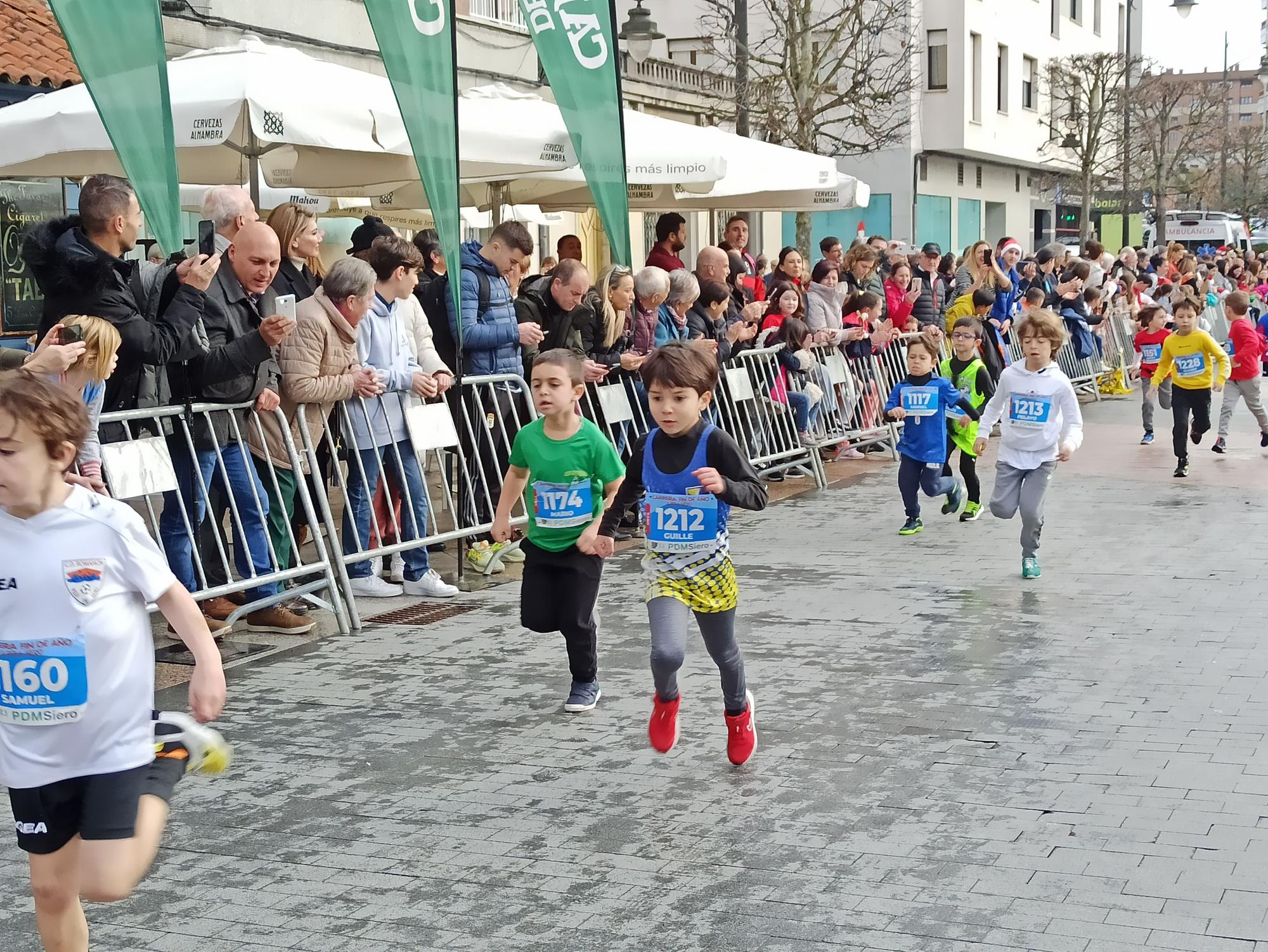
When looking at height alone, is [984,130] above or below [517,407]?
above

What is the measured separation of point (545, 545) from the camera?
666 cm

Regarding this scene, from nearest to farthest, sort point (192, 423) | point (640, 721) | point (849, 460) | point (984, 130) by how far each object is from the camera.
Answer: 1. point (640, 721)
2. point (192, 423)
3. point (849, 460)
4. point (984, 130)

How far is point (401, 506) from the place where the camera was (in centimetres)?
954

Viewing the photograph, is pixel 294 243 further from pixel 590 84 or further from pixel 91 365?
pixel 91 365

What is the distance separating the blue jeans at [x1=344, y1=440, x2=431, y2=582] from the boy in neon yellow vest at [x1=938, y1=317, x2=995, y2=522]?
14.1 ft

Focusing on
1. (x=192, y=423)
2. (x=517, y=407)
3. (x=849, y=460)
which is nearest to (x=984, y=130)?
(x=849, y=460)

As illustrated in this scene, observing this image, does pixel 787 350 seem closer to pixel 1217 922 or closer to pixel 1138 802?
pixel 1138 802

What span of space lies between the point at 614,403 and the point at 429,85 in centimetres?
304

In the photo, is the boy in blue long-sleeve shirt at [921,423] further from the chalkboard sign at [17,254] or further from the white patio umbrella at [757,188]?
the chalkboard sign at [17,254]

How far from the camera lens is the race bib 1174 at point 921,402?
1133cm

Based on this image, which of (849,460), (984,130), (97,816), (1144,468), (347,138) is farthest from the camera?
(984,130)

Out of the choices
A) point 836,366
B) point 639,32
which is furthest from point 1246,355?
point 639,32

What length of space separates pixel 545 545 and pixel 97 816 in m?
3.19

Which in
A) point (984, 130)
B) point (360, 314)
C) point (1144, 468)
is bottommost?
point (1144, 468)
